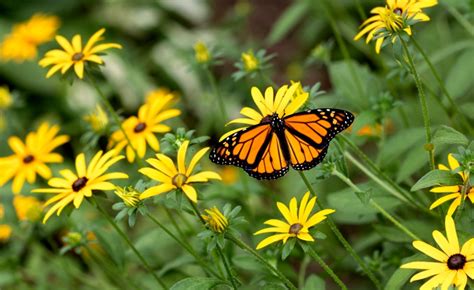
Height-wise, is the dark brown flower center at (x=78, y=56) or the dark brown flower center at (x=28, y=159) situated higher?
the dark brown flower center at (x=78, y=56)

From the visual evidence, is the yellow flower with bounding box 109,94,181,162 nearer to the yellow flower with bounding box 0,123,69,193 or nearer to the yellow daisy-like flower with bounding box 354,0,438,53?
the yellow flower with bounding box 0,123,69,193

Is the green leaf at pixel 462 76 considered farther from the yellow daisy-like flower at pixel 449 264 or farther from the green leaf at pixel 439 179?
the yellow daisy-like flower at pixel 449 264

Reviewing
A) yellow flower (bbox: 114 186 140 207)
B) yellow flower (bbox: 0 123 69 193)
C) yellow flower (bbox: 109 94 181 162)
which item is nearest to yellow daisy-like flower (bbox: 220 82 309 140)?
yellow flower (bbox: 114 186 140 207)

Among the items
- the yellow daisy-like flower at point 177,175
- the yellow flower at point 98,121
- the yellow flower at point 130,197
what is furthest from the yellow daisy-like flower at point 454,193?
the yellow flower at point 98,121

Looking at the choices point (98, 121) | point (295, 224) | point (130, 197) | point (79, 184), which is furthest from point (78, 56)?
point (295, 224)

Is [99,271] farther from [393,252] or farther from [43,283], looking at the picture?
[393,252]

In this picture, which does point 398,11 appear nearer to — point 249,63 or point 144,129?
point 249,63

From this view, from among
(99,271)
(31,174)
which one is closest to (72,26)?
(99,271)
